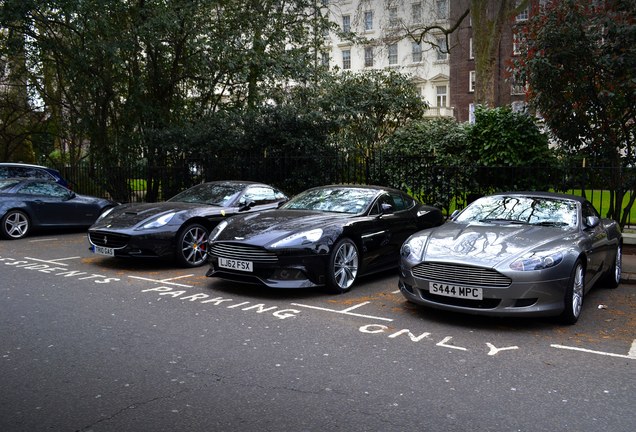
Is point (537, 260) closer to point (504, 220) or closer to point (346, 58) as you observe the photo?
point (504, 220)

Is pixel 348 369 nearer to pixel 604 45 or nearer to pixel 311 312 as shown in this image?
pixel 311 312

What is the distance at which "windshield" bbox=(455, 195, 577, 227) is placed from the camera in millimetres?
7031

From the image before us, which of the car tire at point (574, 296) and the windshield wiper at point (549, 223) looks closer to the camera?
the car tire at point (574, 296)

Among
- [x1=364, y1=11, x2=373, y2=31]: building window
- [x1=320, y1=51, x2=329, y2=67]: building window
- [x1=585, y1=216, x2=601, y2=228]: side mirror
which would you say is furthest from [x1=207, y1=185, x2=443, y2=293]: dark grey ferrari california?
[x1=364, y1=11, x2=373, y2=31]: building window

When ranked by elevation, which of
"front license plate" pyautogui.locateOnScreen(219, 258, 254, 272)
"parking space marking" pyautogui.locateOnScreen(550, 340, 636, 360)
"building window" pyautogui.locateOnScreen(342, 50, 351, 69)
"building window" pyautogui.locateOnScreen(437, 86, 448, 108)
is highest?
"building window" pyautogui.locateOnScreen(342, 50, 351, 69)

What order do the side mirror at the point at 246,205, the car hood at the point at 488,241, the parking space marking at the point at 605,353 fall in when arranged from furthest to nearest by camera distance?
the side mirror at the point at 246,205 → the car hood at the point at 488,241 → the parking space marking at the point at 605,353

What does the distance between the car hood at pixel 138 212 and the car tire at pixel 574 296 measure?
5.75 m

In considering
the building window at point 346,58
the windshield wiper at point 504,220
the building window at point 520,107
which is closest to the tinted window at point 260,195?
the windshield wiper at point 504,220

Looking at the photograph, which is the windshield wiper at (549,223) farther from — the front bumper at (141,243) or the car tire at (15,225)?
the car tire at (15,225)

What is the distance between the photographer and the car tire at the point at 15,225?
12.2m

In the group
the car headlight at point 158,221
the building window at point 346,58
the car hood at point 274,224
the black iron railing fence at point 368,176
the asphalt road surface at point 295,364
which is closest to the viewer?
the asphalt road surface at point 295,364

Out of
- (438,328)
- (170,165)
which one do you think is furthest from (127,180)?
(438,328)

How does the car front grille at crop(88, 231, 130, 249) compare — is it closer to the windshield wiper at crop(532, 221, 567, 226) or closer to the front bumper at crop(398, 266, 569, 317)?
the front bumper at crop(398, 266, 569, 317)

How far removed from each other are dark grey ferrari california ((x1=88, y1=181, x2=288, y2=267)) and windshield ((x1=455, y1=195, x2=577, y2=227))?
411 cm
